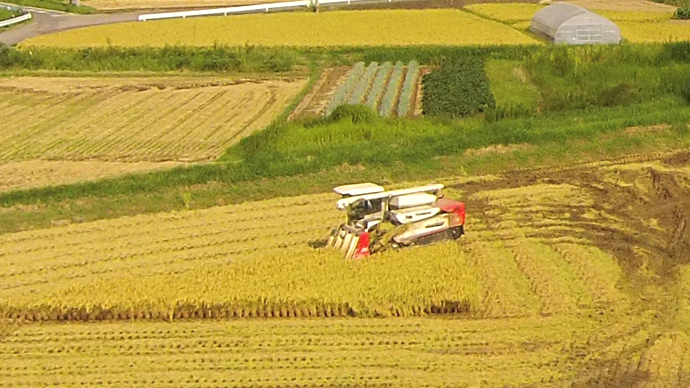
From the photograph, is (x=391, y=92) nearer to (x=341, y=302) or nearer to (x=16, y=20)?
(x=341, y=302)

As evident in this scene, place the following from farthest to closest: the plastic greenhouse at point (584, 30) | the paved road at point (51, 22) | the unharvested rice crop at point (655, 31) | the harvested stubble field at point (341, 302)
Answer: the paved road at point (51, 22) → the unharvested rice crop at point (655, 31) → the plastic greenhouse at point (584, 30) → the harvested stubble field at point (341, 302)

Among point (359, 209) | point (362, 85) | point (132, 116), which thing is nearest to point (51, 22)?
point (132, 116)

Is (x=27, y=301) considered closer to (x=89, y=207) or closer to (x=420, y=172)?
(x=89, y=207)

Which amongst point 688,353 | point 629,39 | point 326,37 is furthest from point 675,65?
point 688,353

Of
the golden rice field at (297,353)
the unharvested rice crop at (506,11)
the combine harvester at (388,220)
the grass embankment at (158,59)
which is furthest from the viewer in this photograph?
the unharvested rice crop at (506,11)

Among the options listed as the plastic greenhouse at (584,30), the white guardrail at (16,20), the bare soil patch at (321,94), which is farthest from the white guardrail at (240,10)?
the plastic greenhouse at (584,30)

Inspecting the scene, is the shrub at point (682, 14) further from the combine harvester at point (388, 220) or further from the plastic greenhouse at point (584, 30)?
the combine harvester at point (388, 220)
